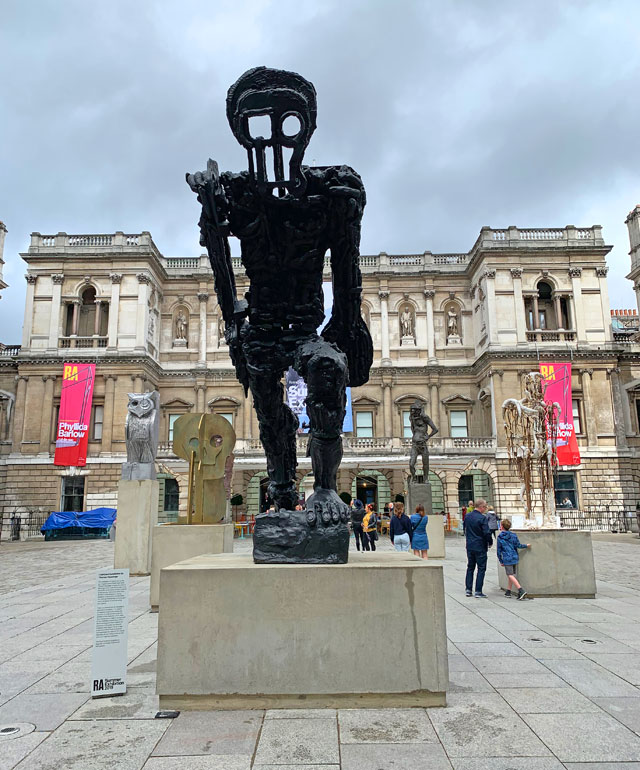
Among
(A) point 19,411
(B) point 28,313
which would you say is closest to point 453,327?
(B) point 28,313

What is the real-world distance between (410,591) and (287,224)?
7.93 feet

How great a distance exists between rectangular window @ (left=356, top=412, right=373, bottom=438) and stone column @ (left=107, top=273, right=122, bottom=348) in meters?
14.2

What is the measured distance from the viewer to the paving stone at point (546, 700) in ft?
10.5

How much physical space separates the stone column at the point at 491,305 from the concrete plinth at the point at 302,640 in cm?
3011

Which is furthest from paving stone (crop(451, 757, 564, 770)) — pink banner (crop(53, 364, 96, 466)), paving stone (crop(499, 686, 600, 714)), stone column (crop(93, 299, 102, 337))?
stone column (crop(93, 299, 102, 337))

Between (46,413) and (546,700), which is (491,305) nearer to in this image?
(46,413)

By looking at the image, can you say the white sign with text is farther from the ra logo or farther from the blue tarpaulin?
the ra logo

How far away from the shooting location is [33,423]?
30.9 metres

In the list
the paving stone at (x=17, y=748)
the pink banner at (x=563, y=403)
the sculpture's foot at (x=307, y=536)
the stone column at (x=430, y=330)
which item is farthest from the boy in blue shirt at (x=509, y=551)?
the stone column at (x=430, y=330)

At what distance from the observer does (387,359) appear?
34656 millimetres

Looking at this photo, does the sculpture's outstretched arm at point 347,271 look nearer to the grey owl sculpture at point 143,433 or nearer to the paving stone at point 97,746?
the paving stone at point 97,746

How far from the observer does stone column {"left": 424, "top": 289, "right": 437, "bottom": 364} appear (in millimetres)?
34938

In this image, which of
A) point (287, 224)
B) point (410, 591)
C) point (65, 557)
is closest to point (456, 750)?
point (410, 591)

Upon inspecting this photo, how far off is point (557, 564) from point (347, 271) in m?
6.21
